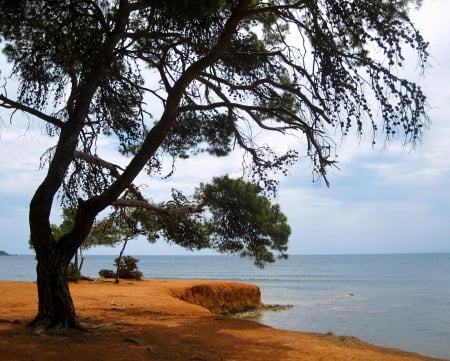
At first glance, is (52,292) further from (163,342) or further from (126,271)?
(126,271)

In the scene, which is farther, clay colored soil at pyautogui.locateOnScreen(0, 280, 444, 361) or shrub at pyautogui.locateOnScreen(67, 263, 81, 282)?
shrub at pyautogui.locateOnScreen(67, 263, 81, 282)

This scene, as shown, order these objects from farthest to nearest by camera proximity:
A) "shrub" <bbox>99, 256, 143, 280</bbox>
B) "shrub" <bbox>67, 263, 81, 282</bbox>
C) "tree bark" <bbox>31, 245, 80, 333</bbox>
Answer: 1. "shrub" <bbox>99, 256, 143, 280</bbox>
2. "shrub" <bbox>67, 263, 81, 282</bbox>
3. "tree bark" <bbox>31, 245, 80, 333</bbox>

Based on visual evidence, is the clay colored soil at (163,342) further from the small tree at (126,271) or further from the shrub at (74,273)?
the small tree at (126,271)

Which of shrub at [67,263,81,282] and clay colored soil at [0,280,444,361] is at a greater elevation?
shrub at [67,263,81,282]

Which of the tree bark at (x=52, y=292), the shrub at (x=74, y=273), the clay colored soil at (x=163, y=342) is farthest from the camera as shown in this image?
the shrub at (x=74, y=273)

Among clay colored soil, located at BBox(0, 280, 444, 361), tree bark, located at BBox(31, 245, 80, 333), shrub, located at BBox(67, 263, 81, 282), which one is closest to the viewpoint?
clay colored soil, located at BBox(0, 280, 444, 361)

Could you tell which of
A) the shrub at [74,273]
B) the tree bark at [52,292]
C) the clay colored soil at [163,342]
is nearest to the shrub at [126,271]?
the shrub at [74,273]

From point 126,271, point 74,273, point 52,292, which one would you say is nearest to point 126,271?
point 126,271

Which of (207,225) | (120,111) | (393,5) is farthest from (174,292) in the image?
(393,5)

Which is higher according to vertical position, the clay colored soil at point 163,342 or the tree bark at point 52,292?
the tree bark at point 52,292

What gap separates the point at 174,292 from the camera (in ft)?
63.5

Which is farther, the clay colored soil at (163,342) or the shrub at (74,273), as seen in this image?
the shrub at (74,273)

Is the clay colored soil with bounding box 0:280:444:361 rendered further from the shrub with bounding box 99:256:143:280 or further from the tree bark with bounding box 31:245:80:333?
the shrub with bounding box 99:256:143:280

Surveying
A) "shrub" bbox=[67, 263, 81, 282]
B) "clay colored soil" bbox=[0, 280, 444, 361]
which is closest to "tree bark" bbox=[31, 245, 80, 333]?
"clay colored soil" bbox=[0, 280, 444, 361]
